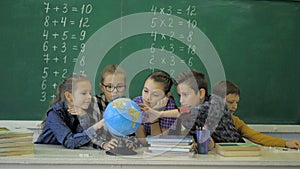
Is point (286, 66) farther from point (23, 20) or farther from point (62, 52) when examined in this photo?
point (23, 20)

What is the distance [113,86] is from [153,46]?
92 cm

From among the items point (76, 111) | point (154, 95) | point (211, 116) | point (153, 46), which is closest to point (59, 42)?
point (153, 46)

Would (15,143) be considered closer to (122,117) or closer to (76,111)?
(76,111)

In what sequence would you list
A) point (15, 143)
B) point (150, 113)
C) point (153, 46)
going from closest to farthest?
point (15, 143)
point (150, 113)
point (153, 46)

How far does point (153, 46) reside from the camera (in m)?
3.76

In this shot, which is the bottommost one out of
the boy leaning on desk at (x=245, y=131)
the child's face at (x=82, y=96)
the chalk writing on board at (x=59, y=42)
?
the boy leaning on desk at (x=245, y=131)

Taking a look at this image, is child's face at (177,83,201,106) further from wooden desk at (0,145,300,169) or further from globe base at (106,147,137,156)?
globe base at (106,147,137,156)

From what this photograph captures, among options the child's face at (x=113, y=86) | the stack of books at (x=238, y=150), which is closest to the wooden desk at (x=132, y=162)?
the stack of books at (x=238, y=150)

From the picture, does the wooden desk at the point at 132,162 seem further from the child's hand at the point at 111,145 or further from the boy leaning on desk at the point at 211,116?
the boy leaning on desk at the point at 211,116

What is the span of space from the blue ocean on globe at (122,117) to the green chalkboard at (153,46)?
148cm

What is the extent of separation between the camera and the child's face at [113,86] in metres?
2.95

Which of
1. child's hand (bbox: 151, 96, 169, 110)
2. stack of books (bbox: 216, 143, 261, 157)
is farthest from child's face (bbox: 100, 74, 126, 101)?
stack of books (bbox: 216, 143, 261, 157)

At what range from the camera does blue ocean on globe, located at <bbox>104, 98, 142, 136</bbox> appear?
83.0 inches

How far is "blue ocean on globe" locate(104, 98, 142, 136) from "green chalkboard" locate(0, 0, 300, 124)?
Result: 148 cm
